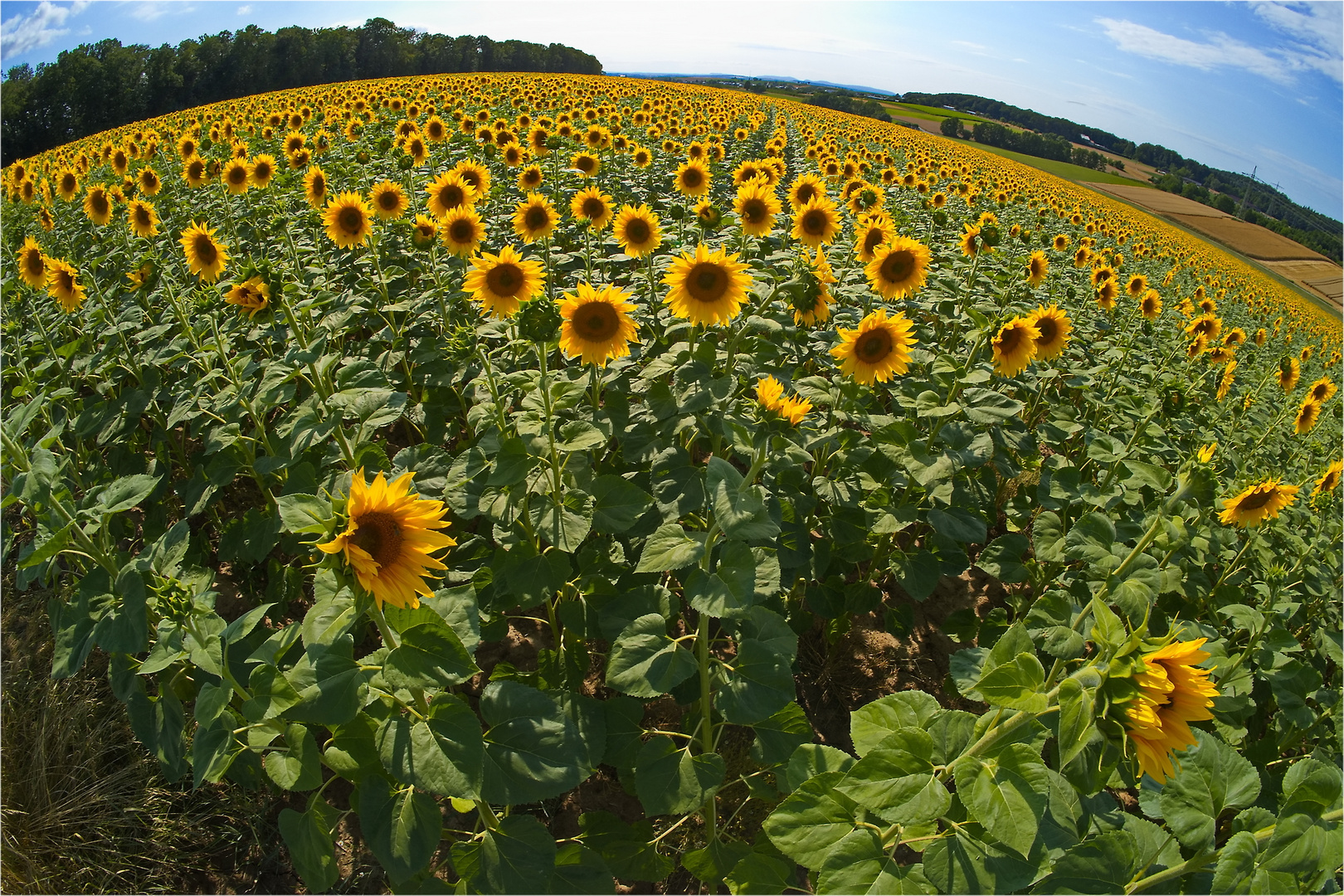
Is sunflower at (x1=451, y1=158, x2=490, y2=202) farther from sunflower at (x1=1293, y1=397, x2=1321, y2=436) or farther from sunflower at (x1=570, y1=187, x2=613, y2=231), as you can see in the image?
sunflower at (x1=1293, y1=397, x2=1321, y2=436)

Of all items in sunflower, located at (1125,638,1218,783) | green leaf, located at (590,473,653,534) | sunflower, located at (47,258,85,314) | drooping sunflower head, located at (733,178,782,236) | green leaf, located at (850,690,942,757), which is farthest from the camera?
sunflower, located at (47,258,85,314)

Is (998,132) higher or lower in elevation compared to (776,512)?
higher

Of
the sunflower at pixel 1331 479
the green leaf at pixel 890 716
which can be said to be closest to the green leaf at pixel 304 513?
the green leaf at pixel 890 716

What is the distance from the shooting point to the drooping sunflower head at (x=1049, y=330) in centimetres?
466

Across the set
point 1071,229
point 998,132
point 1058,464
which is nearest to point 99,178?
point 1058,464

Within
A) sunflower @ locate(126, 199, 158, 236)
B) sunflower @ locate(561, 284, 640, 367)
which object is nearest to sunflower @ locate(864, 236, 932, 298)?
sunflower @ locate(561, 284, 640, 367)

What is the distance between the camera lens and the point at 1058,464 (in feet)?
14.8

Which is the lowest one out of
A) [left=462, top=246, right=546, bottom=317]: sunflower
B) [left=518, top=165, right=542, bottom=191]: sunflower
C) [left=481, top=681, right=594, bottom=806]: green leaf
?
[left=481, top=681, right=594, bottom=806]: green leaf

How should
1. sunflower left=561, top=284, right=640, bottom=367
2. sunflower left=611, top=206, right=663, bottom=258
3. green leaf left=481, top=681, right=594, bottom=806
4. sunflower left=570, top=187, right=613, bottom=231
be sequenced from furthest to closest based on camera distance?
sunflower left=570, top=187, right=613, bottom=231 < sunflower left=611, top=206, right=663, bottom=258 < sunflower left=561, top=284, right=640, bottom=367 < green leaf left=481, top=681, right=594, bottom=806

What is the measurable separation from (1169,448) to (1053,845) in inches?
155

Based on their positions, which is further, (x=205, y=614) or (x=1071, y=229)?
(x=1071, y=229)

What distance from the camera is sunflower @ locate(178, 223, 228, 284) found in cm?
521

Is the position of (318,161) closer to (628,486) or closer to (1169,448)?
(628,486)

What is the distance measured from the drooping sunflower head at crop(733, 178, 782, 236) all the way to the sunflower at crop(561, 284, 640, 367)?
81.5 inches
